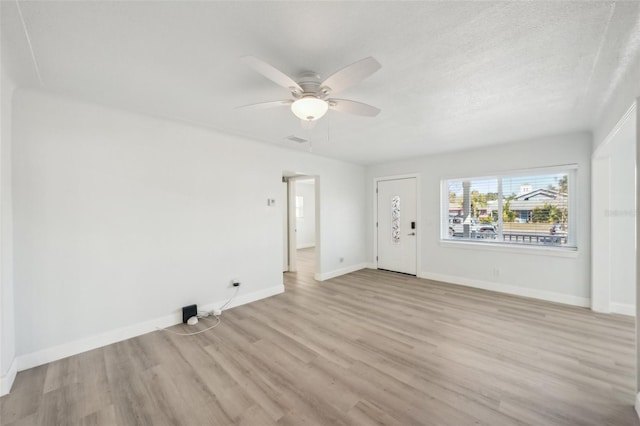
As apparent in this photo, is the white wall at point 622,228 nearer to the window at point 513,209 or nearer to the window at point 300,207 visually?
the window at point 513,209

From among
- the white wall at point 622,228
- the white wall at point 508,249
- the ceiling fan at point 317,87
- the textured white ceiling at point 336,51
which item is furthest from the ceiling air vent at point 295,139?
the white wall at point 622,228

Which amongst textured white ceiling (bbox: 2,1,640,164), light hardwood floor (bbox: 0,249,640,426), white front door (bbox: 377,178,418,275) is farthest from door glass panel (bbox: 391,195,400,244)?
textured white ceiling (bbox: 2,1,640,164)

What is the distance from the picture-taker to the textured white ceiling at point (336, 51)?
1.39m

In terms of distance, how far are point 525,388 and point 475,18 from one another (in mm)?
2595

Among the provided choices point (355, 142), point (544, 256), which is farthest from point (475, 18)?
point (544, 256)

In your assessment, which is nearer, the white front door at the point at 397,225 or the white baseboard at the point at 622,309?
the white baseboard at the point at 622,309

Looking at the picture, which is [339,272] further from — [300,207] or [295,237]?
[300,207]

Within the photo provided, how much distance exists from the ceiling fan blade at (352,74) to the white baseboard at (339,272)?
3.84 m

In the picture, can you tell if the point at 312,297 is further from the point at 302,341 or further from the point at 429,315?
the point at 429,315

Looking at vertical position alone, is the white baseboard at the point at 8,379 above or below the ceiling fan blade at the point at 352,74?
below

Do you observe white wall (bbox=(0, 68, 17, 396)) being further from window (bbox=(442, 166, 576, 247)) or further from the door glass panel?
window (bbox=(442, 166, 576, 247))

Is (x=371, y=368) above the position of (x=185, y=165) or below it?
below

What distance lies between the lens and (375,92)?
2.30m

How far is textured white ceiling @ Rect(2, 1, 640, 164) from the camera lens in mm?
1386
